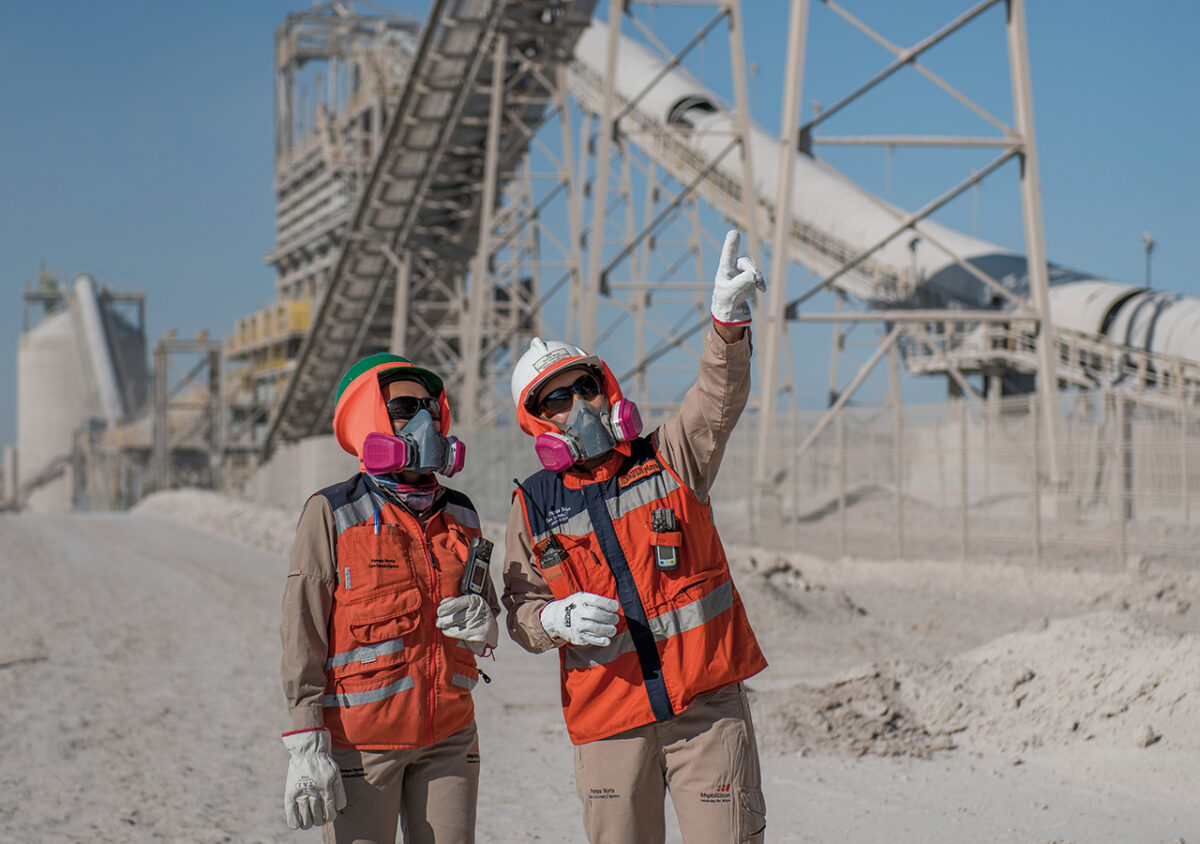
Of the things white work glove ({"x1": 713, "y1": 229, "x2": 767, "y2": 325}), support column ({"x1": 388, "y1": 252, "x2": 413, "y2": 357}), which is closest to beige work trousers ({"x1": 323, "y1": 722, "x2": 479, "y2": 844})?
white work glove ({"x1": 713, "y1": 229, "x2": 767, "y2": 325})

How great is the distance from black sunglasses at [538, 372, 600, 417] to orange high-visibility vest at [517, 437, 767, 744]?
0.21 m

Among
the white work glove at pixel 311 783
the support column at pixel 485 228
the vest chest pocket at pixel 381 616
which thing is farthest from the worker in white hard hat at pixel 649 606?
the support column at pixel 485 228

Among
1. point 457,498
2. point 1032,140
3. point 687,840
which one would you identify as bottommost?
point 687,840

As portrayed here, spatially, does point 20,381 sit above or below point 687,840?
above

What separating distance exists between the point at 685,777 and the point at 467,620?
0.65 metres

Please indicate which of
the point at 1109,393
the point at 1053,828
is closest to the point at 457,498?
the point at 1053,828

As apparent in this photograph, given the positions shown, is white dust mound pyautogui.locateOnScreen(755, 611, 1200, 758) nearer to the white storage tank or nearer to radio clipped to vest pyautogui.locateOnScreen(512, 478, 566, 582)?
radio clipped to vest pyautogui.locateOnScreen(512, 478, 566, 582)

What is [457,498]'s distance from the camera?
3264 millimetres

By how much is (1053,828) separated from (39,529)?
2209 centimetres

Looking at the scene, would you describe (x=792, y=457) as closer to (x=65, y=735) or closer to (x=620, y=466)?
(x=65, y=735)

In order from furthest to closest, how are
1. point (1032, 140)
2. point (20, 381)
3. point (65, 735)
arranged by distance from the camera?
point (20, 381) → point (1032, 140) → point (65, 735)

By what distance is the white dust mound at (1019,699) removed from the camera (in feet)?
20.0

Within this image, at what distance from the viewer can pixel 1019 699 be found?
6.63m

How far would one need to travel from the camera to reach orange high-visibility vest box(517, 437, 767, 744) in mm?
2883
